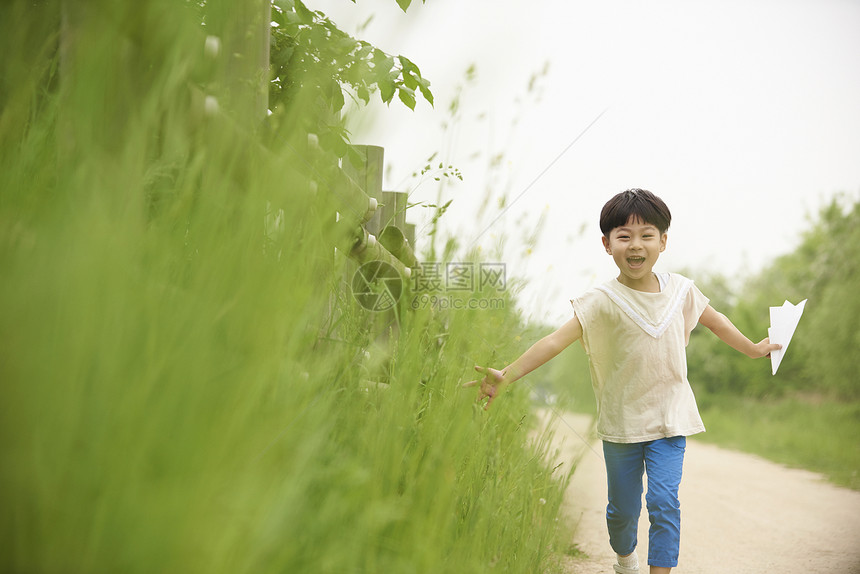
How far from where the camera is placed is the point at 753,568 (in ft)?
10.00

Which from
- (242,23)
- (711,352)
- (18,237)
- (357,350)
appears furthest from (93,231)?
(711,352)

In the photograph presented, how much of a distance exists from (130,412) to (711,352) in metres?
17.1

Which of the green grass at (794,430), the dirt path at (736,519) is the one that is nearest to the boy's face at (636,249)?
the dirt path at (736,519)

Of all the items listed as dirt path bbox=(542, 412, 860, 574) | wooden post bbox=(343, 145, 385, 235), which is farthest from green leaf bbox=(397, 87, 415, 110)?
dirt path bbox=(542, 412, 860, 574)

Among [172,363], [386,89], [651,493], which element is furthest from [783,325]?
[172,363]

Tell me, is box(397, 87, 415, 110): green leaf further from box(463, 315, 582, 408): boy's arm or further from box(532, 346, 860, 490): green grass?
box(532, 346, 860, 490): green grass

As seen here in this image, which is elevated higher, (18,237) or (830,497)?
(18,237)

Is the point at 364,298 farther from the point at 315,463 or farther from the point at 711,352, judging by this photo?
the point at 711,352

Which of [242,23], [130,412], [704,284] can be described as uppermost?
[704,284]

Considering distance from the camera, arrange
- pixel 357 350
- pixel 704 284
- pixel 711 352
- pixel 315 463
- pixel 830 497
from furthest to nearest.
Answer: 1. pixel 704 284
2. pixel 711 352
3. pixel 830 497
4. pixel 357 350
5. pixel 315 463

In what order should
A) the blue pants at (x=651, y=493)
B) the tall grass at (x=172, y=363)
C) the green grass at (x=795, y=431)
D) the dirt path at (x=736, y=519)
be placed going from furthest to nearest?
the green grass at (x=795, y=431), the dirt path at (x=736, y=519), the blue pants at (x=651, y=493), the tall grass at (x=172, y=363)

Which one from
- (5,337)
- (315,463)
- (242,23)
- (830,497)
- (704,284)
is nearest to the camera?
(5,337)

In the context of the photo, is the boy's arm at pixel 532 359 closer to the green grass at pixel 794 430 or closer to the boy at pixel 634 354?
the boy at pixel 634 354

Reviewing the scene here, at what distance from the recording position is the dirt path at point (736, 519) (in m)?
2.92
